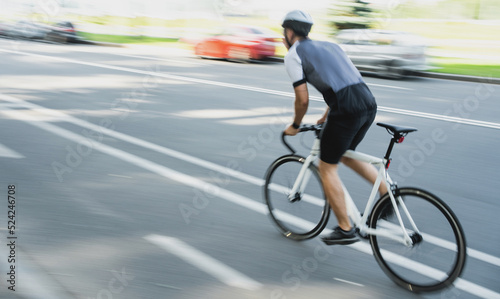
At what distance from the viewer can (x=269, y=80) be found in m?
14.2

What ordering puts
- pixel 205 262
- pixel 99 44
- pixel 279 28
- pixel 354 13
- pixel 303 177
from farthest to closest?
pixel 279 28
pixel 354 13
pixel 99 44
pixel 303 177
pixel 205 262

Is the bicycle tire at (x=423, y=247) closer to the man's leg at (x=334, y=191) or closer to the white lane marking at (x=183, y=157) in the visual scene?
the white lane marking at (x=183, y=157)

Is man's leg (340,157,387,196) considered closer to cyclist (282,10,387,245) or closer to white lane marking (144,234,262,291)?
cyclist (282,10,387,245)

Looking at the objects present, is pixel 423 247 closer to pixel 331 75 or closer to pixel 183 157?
pixel 331 75

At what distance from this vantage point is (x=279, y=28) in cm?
3500

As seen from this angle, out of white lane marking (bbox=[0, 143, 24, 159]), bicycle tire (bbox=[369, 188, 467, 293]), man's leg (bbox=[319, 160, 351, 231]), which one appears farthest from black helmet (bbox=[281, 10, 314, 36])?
white lane marking (bbox=[0, 143, 24, 159])

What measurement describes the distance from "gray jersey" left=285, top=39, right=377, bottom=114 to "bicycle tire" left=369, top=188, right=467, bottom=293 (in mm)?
667

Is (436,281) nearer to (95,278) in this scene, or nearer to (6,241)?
(95,278)

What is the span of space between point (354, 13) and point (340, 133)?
24.1m

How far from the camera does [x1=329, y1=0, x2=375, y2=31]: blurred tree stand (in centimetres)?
2623

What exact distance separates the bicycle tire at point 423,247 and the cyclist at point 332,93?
0.23 meters

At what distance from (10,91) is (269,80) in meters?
6.34

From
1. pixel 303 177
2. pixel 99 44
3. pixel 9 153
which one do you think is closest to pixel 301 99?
pixel 303 177

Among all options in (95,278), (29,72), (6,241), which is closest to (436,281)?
(95,278)
